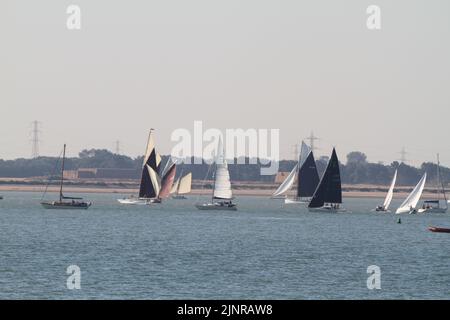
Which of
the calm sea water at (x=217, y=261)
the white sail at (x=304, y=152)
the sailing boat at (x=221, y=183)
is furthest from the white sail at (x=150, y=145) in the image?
the calm sea water at (x=217, y=261)

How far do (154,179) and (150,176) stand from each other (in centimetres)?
184

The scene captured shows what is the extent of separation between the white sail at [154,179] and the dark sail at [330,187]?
32692 millimetres

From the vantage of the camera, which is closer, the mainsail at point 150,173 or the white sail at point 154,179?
the mainsail at point 150,173

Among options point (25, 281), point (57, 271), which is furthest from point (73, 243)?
point (25, 281)

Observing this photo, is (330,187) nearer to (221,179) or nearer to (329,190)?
(329,190)

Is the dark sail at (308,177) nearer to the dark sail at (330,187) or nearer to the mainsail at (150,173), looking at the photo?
the dark sail at (330,187)

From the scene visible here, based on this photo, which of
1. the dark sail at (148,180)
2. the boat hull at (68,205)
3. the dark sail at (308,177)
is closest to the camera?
the boat hull at (68,205)

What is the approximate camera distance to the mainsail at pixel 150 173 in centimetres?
18200

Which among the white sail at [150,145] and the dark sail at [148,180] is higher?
the white sail at [150,145]

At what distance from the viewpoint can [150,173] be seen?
617 feet

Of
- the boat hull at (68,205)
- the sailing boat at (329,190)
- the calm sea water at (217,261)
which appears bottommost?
the calm sea water at (217,261)

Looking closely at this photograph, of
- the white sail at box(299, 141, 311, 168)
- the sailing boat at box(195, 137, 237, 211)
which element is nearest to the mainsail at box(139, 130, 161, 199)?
the sailing boat at box(195, 137, 237, 211)

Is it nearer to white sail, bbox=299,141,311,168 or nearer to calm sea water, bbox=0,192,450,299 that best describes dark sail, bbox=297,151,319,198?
white sail, bbox=299,141,311,168
